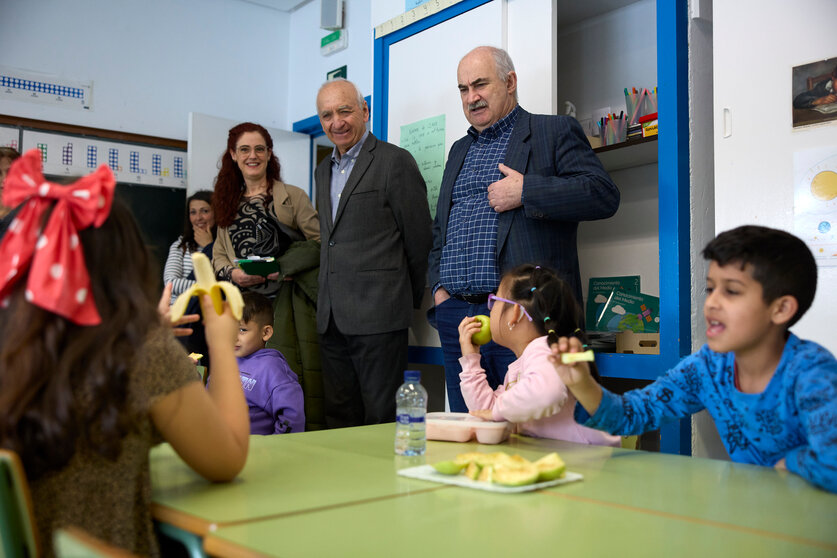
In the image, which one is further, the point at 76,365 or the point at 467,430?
the point at 467,430

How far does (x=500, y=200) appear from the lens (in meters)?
2.73

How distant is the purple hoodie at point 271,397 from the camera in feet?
9.05

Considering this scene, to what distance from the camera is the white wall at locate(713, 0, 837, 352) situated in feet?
7.50

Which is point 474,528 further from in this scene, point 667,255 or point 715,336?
point 667,255

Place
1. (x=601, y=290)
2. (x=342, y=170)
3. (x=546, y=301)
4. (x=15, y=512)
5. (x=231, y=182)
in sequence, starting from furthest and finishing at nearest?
(x=601, y=290), (x=231, y=182), (x=342, y=170), (x=546, y=301), (x=15, y=512)

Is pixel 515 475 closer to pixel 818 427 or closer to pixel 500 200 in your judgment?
pixel 818 427

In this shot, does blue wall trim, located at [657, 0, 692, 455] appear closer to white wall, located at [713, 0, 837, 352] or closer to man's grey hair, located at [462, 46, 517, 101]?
white wall, located at [713, 0, 837, 352]

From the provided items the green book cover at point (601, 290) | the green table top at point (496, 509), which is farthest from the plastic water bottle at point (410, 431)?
the green book cover at point (601, 290)

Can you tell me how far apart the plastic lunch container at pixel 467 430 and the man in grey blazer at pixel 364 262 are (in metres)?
1.47

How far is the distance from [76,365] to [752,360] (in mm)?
1313

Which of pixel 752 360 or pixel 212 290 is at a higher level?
pixel 212 290

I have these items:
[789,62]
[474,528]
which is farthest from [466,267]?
[474,528]

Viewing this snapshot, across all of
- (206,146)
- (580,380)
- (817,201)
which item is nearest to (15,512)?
(580,380)

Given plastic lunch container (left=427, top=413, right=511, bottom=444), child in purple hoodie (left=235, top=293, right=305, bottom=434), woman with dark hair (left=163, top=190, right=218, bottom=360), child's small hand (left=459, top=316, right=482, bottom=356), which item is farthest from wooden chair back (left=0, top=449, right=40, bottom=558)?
woman with dark hair (left=163, top=190, right=218, bottom=360)
